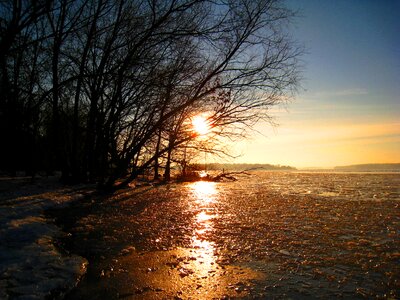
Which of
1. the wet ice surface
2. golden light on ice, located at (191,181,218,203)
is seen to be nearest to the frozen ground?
the wet ice surface

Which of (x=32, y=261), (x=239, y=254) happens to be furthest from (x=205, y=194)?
(x=32, y=261)

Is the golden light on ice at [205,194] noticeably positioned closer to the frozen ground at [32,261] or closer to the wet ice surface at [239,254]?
the wet ice surface at [239,254]

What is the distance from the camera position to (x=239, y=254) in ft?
16.0

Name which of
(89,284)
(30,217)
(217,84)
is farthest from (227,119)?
(89,284)

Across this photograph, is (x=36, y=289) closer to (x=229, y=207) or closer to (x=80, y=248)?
(x=80, y=248)

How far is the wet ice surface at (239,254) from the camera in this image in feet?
11.9

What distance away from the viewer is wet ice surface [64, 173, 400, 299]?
3.62 m

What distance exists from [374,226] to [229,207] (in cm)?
394

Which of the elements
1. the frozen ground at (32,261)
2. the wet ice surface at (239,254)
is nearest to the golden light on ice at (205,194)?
the wet ice surface at (239,254)

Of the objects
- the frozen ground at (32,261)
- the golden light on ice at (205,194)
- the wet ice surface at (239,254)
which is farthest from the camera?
the golden light on ice at (205,194)

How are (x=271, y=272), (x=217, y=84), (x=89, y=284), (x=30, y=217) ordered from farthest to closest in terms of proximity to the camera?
(x=217, y=84), (x=30, y=217), (x=271, y=272), (x=89, y=284)

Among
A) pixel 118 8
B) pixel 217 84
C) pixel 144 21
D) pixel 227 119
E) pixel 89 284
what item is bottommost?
pixel 89 284

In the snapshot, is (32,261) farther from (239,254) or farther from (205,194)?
(205,194)

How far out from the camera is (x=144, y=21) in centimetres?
988
